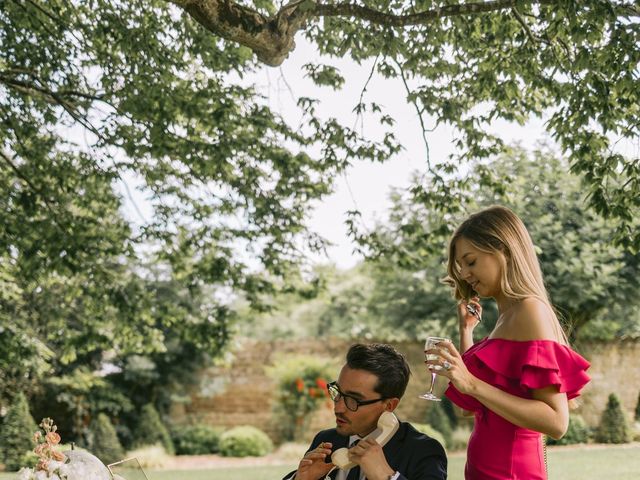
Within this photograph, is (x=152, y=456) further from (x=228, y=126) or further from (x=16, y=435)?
(x=228, y=126)

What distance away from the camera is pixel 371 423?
108 inches

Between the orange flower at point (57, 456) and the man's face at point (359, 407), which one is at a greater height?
the man's face at point (359, 407)

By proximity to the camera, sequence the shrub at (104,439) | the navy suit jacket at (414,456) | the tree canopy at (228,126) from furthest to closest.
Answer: the shrub at (104,439) → the tree canopy at (228,126) → the navy suit jacket at (414,456)

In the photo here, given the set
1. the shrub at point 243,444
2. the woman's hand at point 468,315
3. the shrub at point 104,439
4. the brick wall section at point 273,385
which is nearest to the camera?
the woman's hand at point 468,315

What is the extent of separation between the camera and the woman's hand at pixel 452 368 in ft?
7.25

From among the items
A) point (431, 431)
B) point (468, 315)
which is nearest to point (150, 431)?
point (431, 431)

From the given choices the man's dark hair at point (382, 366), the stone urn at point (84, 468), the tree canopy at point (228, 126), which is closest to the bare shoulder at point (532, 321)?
the man's dark hair at point (382, 366)

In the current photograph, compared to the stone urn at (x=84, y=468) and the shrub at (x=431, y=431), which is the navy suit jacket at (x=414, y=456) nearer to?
the stone urn at (x=84, y=468)

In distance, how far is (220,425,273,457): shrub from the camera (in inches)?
646

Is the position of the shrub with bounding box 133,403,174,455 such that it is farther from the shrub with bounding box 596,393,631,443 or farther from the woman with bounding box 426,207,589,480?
the woman with bounding box 426,207,589,480

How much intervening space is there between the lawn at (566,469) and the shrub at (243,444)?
201 cm

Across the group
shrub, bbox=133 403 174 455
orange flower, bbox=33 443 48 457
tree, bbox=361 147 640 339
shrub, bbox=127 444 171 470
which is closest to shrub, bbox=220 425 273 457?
shrub, bbox=133 403 174 455

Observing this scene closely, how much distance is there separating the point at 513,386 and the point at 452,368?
322 mm

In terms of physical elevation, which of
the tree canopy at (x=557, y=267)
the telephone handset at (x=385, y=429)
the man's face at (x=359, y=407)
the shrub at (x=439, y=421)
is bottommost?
the telephone handset at (x=385, y=429)
